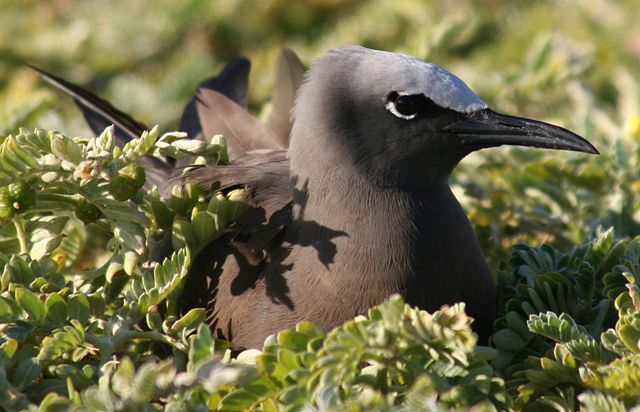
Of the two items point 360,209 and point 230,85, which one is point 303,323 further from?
point 230,85

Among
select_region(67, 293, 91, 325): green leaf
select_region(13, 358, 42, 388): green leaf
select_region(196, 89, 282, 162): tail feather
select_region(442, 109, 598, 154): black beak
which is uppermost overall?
select_region(442, 109, 598, 154): black beak

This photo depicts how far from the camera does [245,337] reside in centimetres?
316

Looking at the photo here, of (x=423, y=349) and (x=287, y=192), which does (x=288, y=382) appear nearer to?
(x=423, y=349)

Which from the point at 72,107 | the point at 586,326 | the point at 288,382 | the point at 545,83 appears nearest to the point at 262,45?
the point at 72,107

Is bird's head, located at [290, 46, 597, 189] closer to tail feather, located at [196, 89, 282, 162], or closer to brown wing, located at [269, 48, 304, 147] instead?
tail feather, located at [196, 89, 282, 162]

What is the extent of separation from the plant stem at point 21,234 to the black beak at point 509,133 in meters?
1.38

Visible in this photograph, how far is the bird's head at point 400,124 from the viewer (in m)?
3.15

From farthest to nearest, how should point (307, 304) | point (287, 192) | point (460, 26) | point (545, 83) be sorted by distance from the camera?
1. point (460, 26)
2. point (545, 83)
3. point (287, 192)
4. point (307, 304)

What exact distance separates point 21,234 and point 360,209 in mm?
1081

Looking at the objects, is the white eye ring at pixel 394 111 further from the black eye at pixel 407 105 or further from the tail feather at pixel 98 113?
the tail feather at pixel 98 113

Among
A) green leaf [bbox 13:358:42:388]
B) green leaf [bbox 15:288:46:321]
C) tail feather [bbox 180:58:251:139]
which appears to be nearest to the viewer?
green leaf [bbox 13:358:42:388]

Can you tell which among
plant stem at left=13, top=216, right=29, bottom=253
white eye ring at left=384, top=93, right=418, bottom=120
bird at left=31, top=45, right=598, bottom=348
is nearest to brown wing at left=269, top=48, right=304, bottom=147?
bird at left=31, top=45, right=598, bottom=348

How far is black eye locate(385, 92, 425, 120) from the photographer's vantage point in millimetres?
3148

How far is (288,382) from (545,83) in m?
3.29
